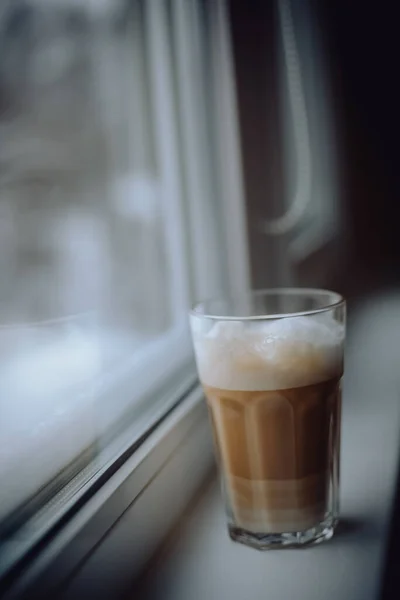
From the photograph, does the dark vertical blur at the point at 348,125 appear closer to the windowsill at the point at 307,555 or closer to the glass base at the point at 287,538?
the windowsill at the point at 307,555

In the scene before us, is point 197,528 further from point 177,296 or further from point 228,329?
point 177,296

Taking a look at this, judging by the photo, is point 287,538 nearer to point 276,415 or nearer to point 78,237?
point 276,415

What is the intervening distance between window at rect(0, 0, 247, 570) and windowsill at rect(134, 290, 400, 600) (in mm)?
95

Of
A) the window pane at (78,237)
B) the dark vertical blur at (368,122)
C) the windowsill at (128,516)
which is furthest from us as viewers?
the dark vertical blur at (368,122)

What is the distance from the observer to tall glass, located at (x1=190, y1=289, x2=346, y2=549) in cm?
55

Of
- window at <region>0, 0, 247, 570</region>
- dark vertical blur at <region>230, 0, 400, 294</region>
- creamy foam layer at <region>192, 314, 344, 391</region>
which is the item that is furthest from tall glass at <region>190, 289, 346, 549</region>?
dark vertical blur at <region>230, 0, 400, 294</region>

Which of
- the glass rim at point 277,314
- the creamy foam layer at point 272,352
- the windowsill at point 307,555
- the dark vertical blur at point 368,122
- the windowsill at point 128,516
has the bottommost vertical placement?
the windowsill at point 307,555

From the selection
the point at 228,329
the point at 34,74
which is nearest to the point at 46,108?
the point at 34,74

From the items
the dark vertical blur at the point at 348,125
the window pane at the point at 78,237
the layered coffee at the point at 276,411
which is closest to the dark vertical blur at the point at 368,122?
the dark vertical blur at the point at 348,125

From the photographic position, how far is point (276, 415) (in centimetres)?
56

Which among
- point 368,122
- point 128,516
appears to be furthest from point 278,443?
point 368,122

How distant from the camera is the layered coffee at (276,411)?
1.81ft

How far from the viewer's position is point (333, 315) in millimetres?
571

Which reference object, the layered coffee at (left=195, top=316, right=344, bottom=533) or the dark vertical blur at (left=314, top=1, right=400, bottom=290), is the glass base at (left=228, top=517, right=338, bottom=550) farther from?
the dark vertical blur at (left=314, top=1, right=400, bottom=290)
